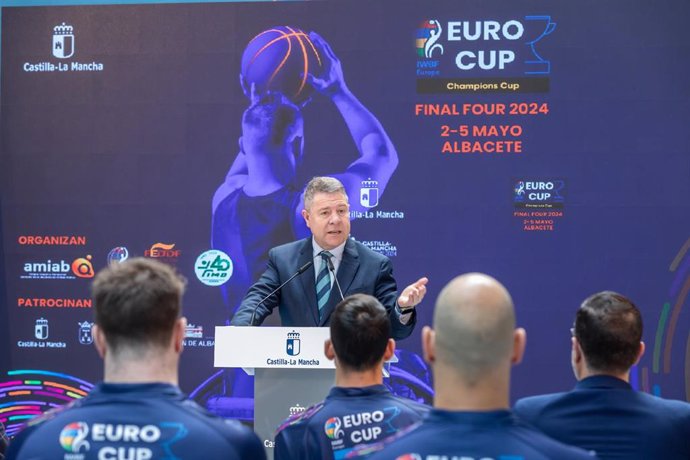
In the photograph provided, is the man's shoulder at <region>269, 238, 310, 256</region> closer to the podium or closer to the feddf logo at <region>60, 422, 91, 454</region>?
the podium

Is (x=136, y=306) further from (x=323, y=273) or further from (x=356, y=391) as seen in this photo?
(x=323, y=273)

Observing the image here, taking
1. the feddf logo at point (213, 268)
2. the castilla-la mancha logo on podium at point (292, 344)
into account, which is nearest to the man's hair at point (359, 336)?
the castilla-la mancha logo on podium at point (292, 344)

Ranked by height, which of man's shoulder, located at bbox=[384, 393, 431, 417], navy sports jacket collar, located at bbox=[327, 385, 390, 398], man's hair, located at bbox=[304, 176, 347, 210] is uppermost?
man's hair, located at bbox=[304, 176, 347, 210]

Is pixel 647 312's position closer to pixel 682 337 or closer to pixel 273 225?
pixel 682 337

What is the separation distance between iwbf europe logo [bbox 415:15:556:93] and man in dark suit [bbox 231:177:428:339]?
222 cm

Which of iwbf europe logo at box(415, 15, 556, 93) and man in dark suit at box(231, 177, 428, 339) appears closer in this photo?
man in dark suit at box(231, 177, 428, 339)

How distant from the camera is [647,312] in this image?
228 inches

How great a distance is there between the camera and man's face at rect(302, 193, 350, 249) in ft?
13.0

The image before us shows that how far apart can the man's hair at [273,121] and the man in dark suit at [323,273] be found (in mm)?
2053

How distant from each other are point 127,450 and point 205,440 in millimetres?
146

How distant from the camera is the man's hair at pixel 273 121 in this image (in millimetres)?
6051

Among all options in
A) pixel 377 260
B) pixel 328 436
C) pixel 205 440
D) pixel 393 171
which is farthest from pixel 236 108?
pixel 205 440

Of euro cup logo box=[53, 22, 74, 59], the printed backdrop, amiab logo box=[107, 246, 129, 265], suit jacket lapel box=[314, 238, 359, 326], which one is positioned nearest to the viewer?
suit jacket lapel box=[314, 238, 359, 326]

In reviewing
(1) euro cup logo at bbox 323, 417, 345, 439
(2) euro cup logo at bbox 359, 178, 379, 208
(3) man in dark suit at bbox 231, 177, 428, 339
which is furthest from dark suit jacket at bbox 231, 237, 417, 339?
(2) euro cup logo at bbox 359, 178, 379, 208
